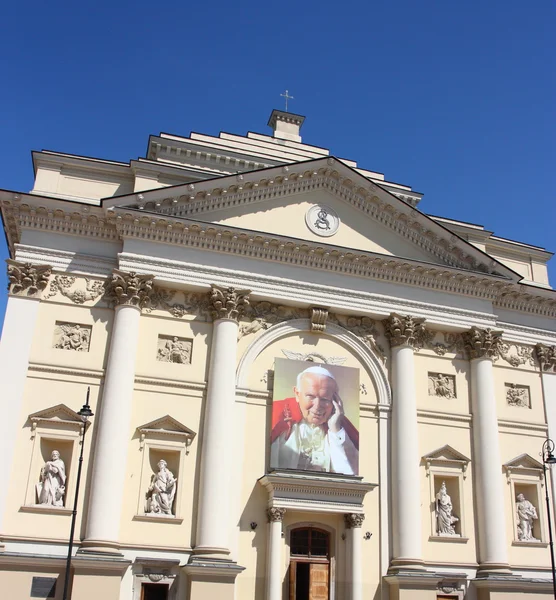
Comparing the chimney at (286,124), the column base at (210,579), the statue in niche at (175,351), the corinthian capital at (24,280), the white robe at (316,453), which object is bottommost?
the column base at (210,579)

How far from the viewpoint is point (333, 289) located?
2483cm

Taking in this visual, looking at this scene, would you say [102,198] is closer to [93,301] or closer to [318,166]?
[93,301]

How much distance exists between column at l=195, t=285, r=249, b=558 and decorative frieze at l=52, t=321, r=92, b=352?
3.80 meters

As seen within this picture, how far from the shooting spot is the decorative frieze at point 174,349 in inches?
904

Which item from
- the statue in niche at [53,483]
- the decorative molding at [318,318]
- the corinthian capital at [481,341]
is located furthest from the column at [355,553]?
the statue in niche at [53,483]

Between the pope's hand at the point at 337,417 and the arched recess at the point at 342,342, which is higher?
the arched recess at the point at 342,342

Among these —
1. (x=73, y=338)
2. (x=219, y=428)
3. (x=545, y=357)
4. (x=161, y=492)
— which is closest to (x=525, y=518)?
(x=545, y=357)

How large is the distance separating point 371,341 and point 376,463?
4026mm

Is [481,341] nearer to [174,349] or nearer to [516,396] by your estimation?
[516,396]

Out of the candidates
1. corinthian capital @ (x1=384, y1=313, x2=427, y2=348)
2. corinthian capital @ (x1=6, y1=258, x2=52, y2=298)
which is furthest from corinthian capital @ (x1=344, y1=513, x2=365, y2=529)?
corinthian capital @ (x1=6, y1=258, x2=52, y2=298)

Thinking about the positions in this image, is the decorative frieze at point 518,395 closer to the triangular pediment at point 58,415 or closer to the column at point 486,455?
the column at point 486,455

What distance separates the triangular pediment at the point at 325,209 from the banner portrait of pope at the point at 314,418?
13.7ft

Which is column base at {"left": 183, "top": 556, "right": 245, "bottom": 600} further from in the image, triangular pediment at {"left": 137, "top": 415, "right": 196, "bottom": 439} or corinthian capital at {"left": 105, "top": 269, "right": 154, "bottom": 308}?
corinthian capital at {"left": 105, "top": 269, "right": 154, "bottom": 308}

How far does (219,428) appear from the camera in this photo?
21906 millimetres
